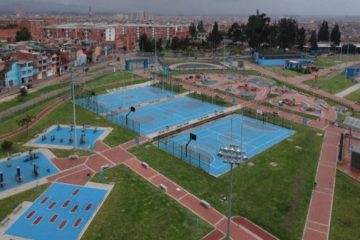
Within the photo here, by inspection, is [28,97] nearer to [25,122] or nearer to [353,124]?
[25,122]

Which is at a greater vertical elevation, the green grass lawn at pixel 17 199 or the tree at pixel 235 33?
the tree at pixel 235 33

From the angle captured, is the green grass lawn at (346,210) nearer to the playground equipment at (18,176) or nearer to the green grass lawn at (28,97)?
the playground equipment at (18,176)

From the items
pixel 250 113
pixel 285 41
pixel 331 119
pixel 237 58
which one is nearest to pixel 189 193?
pixel 250 113

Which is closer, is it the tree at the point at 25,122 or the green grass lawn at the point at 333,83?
the tree at the point at 25,122

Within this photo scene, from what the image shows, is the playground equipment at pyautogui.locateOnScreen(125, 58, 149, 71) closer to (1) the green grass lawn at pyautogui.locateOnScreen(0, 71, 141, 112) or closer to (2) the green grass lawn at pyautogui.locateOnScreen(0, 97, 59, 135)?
(1) the green grass lawn at pyautogui.locateOnScreen(0, 71, 141, 112)

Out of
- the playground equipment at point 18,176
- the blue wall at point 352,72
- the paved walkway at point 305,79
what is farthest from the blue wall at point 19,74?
the blue wall at point 352,72

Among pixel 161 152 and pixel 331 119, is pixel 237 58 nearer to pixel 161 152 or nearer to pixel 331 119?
pixel 331 119

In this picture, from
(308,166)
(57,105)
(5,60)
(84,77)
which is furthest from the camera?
(84,77)
